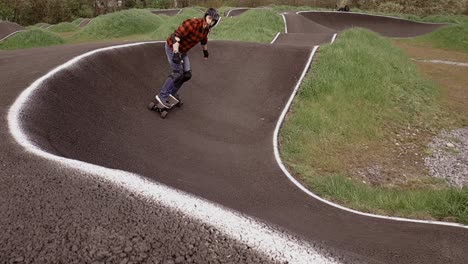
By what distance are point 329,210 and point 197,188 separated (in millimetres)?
1959

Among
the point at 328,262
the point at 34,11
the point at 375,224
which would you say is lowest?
the point at 34,11

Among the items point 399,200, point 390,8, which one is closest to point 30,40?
point 399,200

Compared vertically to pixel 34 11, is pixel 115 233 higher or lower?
higher

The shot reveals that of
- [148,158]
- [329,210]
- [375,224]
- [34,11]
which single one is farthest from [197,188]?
[34,11]

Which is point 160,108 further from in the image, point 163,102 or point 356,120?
point 356,120

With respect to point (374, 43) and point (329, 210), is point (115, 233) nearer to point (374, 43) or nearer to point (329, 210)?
point (329, 210)

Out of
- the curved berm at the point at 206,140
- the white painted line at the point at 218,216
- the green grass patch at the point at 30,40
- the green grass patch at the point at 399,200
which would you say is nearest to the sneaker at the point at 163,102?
the curved berm at the point at 206,140

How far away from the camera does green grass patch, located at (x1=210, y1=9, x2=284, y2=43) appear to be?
17.5 metres

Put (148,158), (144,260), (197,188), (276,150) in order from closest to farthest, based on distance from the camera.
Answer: (144,260) → (197,188) → (148,158) → (276,150)

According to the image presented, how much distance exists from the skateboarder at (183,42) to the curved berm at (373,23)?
2115cm

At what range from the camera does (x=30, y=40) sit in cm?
2017

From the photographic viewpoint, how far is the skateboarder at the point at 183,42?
6.98m

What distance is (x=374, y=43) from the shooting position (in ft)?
48.1

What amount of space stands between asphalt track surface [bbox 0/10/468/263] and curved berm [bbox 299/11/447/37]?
57.7ft
